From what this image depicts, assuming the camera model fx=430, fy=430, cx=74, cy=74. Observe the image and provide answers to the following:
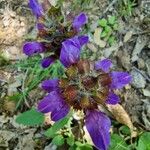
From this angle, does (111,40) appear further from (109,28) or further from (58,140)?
(58,140)

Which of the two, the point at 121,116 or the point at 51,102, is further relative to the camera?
the point at 121,116

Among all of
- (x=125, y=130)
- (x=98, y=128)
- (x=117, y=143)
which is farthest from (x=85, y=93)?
(x=125, y=130)

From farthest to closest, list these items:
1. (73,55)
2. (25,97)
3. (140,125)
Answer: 1. (25,97)
2. (140,125)
3. (73,55)

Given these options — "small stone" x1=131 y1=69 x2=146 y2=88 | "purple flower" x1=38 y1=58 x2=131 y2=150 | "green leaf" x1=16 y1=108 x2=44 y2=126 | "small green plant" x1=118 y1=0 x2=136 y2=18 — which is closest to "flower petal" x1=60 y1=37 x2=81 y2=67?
"purple flower" x1=38 y1=58 x2=131 y2=150

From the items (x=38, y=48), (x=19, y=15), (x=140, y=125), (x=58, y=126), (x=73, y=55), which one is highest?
(x=19, y=15)

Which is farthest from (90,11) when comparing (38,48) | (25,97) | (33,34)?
(38,48)

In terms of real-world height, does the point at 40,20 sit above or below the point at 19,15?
below

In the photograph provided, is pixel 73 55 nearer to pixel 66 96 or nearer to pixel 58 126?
pixel 66 96
